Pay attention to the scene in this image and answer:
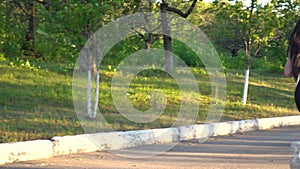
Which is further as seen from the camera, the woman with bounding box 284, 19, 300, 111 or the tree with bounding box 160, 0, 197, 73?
the tree with bounding box 160, 0, 197, 73

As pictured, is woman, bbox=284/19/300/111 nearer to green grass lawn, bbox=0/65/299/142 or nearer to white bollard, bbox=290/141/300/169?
white bollard, bbox=290/141/300/169

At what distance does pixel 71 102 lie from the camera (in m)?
11.4

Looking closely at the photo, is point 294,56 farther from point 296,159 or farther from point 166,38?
point 166,38

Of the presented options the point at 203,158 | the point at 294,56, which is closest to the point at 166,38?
the point at 203,158

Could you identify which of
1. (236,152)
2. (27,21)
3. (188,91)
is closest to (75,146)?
(236,152)

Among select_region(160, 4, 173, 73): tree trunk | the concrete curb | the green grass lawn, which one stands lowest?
the concrete curb

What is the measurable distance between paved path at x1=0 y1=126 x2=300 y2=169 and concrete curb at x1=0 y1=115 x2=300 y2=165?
5.0 inches

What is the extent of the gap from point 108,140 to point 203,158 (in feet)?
4.76

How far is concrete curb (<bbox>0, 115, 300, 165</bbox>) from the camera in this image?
23.5ft

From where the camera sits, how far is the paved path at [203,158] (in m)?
7.26

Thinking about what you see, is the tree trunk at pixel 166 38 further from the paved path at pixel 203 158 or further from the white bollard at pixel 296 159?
the white bollard at pixel 296 159

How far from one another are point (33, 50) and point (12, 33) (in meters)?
1.02

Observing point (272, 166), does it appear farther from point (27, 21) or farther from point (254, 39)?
point (27, 21)

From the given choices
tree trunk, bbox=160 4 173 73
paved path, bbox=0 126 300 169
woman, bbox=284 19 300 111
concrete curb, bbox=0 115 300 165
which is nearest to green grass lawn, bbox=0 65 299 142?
tree trunk, bbox=160 4 173 73
